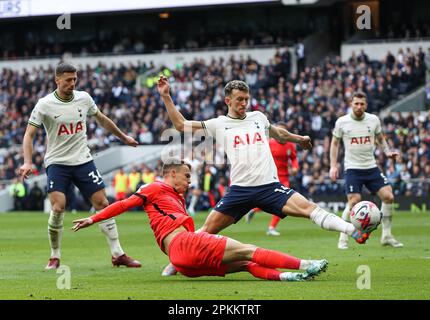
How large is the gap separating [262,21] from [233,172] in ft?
136

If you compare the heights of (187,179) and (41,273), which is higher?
(187,179)

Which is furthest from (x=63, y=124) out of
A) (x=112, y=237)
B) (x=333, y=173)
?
(x=333, y=173)

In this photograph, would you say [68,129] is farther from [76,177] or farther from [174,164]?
[174,164]

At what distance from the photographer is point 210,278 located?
1194 centimetres

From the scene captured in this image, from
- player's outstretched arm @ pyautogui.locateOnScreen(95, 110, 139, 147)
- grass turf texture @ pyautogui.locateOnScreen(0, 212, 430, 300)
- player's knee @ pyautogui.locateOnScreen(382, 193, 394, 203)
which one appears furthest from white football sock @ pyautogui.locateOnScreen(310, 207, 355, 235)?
player's knee @ pyautogui.locateOnScreen(382, 193, 394, 203)

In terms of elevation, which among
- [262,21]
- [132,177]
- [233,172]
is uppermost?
[262,21]

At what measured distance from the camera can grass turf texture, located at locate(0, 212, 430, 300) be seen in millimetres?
10000

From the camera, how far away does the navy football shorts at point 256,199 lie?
12023 millimetres

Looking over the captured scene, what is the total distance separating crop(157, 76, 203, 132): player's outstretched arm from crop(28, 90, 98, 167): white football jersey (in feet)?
6.63

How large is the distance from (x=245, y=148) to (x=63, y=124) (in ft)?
8.48

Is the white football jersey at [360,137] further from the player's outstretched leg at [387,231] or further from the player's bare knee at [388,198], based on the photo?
the player's outstretched leg at [387,231]

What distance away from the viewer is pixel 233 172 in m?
12.4
